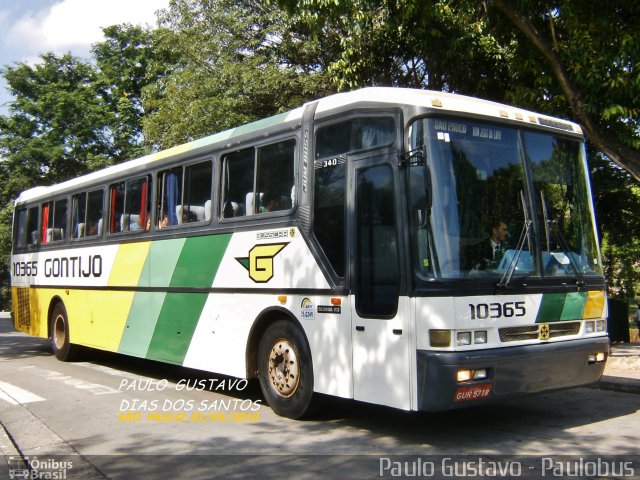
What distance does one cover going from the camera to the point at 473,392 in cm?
563

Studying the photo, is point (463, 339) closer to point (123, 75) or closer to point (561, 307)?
point (561, 307)

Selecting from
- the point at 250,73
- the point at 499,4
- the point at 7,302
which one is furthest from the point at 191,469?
the point at 7,302

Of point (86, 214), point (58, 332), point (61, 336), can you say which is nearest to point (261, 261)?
point (86, 214)

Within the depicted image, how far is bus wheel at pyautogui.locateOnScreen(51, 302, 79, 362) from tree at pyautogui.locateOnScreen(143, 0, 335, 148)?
6.18 metres

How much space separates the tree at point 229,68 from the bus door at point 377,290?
10.9m

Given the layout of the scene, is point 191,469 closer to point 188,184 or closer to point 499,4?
point 188,184

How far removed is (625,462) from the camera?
5.45m

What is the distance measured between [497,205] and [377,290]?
140cm

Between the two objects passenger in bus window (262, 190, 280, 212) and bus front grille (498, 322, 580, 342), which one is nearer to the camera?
bus front grille (498, 322, 580, 342)

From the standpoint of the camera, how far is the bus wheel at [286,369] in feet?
22.8

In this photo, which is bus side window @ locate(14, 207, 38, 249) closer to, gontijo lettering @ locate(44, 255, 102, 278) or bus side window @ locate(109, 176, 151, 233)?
gontijo lettering @ locate(44, 255, 102, 278)

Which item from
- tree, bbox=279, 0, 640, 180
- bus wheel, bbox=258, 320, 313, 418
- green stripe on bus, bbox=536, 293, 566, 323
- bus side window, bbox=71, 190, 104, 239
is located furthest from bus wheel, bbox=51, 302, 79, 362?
green stripe on bus, bbox=536, 293, 566, 323

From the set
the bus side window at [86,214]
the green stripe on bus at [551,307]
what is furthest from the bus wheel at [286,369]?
the bus side window at [86,214]

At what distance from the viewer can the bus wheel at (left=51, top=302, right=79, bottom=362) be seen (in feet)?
41.7
